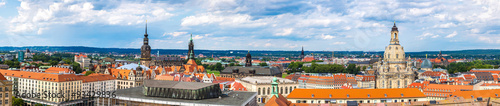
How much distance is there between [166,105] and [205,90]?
5986mm

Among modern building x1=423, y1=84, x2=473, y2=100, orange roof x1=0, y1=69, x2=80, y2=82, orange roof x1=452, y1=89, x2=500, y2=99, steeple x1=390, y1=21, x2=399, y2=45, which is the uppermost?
steeple x1=390, y1=21, x2=399, y2=45

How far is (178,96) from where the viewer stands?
58.0 meters

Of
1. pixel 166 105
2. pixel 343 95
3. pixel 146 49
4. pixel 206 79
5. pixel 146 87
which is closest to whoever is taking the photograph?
pixel 166 105

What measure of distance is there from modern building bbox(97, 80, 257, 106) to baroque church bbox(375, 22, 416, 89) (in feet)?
285

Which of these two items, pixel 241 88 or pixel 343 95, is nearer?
pixel 343 95

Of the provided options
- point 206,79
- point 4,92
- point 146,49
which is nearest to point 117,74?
point 206,79

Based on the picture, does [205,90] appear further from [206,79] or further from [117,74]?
[117,74]

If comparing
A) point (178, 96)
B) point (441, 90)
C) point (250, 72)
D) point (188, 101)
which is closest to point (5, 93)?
point (178, 96)

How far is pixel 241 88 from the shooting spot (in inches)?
3752

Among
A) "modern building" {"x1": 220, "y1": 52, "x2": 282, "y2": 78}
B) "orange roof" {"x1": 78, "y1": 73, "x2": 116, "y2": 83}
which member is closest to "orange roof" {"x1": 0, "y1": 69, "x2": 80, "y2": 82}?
"orange roof" {"x1": 78, "y1": 73, "x2": 116, "y2": 83}

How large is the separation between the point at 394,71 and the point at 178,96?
9953cm

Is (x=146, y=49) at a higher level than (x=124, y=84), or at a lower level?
higher

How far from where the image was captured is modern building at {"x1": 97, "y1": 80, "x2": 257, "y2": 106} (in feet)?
184

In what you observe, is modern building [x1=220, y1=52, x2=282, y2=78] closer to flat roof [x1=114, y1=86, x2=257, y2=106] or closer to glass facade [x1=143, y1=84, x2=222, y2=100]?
flat roof [x1=114, y1=86, x2=257, y2=106]
